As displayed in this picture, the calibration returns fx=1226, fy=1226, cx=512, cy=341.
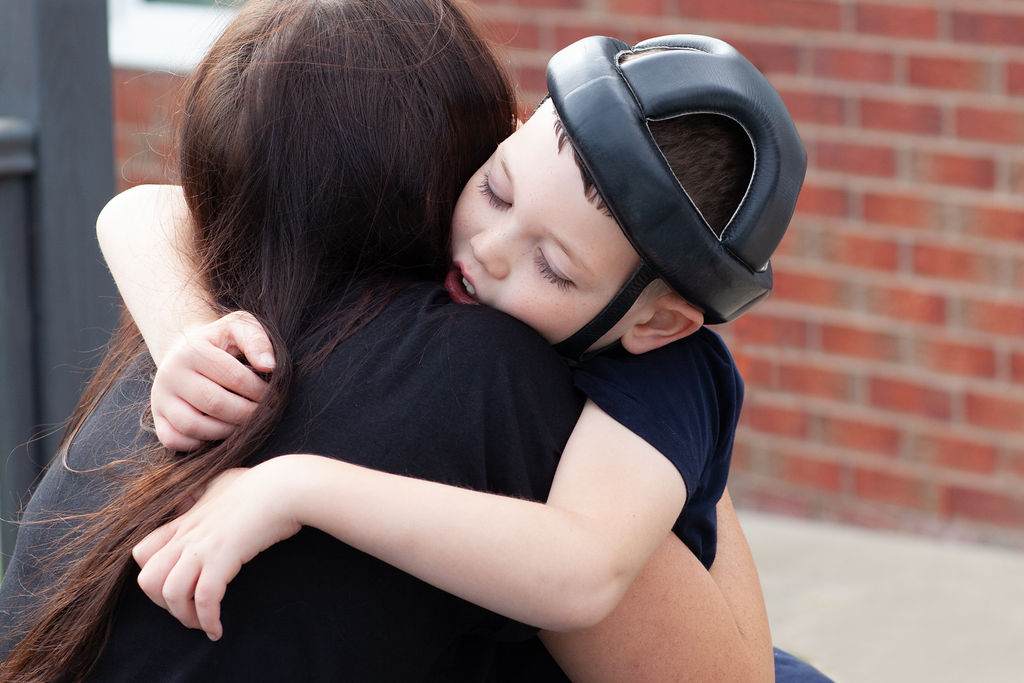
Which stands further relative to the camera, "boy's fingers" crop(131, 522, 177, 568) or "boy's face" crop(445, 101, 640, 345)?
"boy's face" crop(445, 101, 640, 345)

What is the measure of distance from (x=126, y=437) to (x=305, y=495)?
32 centimetres

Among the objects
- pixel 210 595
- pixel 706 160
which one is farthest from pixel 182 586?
pixel 706 160

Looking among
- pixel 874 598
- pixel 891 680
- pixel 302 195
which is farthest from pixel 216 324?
pixel 874 598

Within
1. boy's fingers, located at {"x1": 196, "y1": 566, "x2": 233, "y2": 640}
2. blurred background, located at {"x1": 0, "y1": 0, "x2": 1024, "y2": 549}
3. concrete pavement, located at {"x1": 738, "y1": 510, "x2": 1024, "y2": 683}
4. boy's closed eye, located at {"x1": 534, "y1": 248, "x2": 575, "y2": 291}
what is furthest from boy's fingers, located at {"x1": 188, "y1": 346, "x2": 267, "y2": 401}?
concrete pavement, located at {"x1": 738, "y1": 510, "x2": 1024, "y2": 683}

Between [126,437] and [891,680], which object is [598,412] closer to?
[126,437]

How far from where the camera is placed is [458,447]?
1.30 meters

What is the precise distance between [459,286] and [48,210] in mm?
1635

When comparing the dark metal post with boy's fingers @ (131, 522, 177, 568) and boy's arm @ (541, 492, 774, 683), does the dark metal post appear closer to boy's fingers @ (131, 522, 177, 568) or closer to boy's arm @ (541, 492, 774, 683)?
boy's fingers @ (131, 522, 177, 568)

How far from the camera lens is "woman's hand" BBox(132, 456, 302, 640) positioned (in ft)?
4.05

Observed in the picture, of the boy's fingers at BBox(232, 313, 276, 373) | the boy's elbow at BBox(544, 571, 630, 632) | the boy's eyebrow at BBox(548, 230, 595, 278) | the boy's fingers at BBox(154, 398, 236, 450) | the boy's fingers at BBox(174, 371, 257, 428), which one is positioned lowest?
the boy's elbow at BBox(544, 571, 630, 632)

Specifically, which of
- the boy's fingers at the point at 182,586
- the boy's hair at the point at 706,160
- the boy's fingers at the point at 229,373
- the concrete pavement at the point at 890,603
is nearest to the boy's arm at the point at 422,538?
the boy's fingers at the point at 182,586

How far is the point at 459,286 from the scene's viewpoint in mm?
1550

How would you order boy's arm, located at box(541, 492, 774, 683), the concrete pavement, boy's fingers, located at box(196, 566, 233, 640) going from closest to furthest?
1. boy's fingers, located at box(196, 566, 233, 640)
2. boy's arm, located at box(541, 492, 774, 683)
3. the concrete pavement

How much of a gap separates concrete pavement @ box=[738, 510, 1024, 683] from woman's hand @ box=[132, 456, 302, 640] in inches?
100
